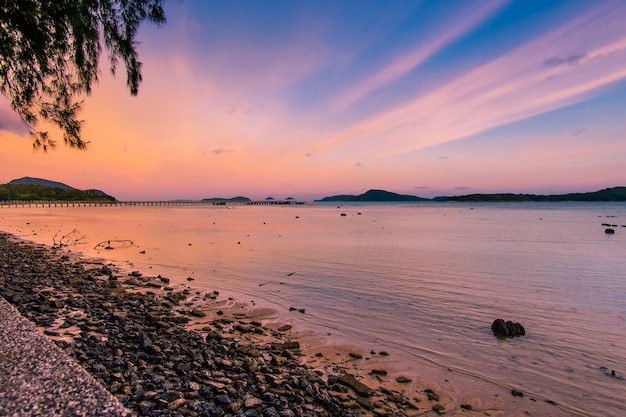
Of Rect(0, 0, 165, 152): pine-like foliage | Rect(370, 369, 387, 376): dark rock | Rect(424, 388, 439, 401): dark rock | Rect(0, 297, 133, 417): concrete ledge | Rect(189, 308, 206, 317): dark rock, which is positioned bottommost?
Rect(424, 388, 439, 401): dark rock

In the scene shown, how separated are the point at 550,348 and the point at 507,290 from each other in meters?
5.96

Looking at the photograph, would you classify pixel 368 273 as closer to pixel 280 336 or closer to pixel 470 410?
pixel 280 336

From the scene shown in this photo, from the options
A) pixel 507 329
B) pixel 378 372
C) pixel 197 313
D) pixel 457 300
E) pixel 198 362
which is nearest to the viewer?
pixel 198 362

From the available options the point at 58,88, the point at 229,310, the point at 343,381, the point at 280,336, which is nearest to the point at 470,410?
the point at 343,381

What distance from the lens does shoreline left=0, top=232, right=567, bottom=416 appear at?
5.29 meters

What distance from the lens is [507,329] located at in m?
9.05

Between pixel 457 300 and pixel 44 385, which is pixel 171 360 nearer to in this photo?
pixel 44 385

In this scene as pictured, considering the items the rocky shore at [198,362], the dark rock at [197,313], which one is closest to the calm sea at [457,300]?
the rocky shore at [198,362]

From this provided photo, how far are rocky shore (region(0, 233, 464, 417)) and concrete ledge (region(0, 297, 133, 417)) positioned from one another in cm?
49

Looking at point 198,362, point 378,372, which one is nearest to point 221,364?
point 198,362

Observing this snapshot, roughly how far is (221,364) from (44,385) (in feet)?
8.93

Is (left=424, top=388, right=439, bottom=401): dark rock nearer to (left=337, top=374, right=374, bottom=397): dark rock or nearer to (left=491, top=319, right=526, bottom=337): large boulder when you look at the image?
(left=337, top=374, right=374, bottom=397): dark rock

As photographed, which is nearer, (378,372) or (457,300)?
(378,372)

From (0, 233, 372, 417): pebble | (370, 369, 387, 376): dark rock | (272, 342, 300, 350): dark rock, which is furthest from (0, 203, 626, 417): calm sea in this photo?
(0, 233, 372, 417): pebble
